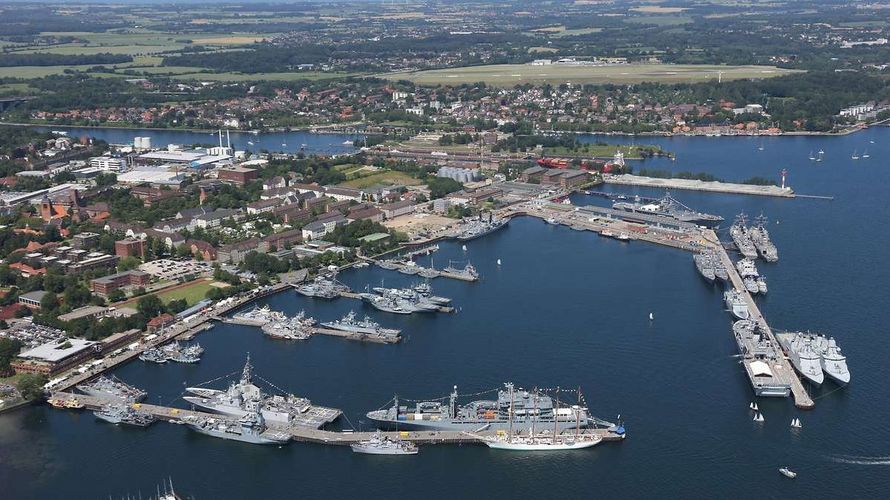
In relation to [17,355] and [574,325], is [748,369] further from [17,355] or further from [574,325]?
[17,355]

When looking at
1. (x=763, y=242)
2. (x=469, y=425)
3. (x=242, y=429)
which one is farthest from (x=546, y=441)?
(x=763, y=242)

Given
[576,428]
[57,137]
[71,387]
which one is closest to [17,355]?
[71,387]

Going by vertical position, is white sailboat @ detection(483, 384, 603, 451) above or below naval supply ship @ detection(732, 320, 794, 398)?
below

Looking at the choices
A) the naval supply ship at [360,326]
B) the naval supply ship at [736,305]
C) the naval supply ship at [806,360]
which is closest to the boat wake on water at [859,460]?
the naval supply ship at [806,360]

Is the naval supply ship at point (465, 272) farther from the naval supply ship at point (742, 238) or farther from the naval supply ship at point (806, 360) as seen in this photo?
the naval supply ship at point (806, 360)

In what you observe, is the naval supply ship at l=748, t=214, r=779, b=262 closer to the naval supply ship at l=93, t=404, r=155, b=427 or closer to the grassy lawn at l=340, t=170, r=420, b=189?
the grassy lawn at l=340, t=170, r=420, b=189

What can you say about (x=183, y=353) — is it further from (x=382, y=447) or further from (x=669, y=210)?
(x=669, y=210)

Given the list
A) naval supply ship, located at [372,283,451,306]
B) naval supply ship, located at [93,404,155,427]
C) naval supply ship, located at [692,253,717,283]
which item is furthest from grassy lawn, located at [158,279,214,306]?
naval supply ship, located at [692,253,717,283]
